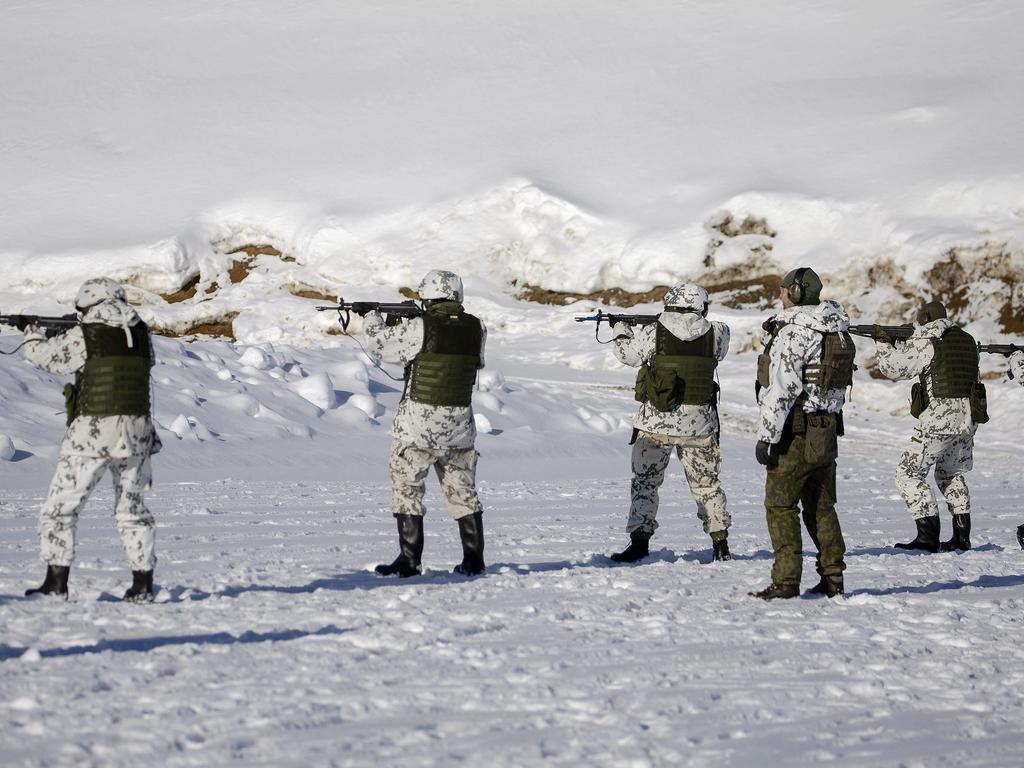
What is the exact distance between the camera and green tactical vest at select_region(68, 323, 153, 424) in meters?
6.04

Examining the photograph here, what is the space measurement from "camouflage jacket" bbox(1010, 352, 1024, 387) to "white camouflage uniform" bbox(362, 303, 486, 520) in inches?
206

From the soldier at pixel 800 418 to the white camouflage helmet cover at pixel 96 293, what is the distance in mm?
3574

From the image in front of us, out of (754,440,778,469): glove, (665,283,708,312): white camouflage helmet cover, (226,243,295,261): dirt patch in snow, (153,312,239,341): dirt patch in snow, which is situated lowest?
(754,440,778,469): glove

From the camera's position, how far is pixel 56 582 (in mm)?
6008

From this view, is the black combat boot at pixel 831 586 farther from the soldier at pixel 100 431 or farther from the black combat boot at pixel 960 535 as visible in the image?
the soldier at pixel 100 431

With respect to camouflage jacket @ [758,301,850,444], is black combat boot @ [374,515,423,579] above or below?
below

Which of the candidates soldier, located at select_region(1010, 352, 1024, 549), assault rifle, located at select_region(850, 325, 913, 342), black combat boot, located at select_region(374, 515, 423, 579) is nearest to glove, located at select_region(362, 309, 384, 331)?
black combat boot, located at select_region(374, 515, 423, 579)

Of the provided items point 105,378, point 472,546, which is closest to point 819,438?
point 472,546

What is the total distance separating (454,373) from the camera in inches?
288

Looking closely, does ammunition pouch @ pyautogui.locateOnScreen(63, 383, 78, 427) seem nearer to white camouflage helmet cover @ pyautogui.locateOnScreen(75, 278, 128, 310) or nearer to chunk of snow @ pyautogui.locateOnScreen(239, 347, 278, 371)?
white camouflage helmet cover @ pyautogui.locateOnScreen(75, 278, 128, 310)

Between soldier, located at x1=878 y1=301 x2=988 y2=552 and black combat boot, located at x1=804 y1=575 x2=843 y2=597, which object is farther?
soldier, located at x1=878 y1=301 x2=988 y2=552

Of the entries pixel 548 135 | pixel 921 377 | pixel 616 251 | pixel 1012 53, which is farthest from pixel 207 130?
pixel 921 377

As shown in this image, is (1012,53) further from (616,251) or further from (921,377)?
(921,377)

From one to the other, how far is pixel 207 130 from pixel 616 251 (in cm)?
2731
